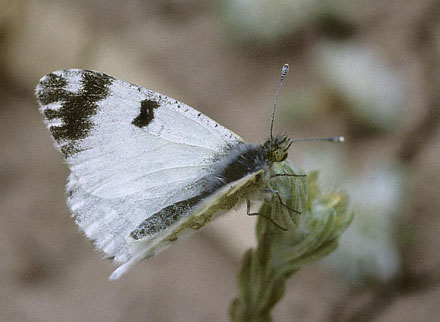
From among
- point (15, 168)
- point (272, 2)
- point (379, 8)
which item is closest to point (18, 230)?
point (15, 168)

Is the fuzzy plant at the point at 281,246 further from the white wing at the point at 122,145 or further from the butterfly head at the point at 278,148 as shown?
the white wing at the point at 122,145

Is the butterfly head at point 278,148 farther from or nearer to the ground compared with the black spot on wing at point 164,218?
farther from the ground

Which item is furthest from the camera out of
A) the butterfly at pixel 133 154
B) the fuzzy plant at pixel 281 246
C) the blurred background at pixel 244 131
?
the blurred background at pixel 244 131

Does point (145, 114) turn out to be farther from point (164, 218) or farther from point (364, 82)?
point (364, 82)

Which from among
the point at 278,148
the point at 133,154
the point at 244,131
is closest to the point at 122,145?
the point at 133,154

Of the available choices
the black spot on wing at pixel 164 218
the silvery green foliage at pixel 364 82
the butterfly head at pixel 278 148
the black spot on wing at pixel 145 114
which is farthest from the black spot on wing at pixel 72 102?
the silvery green foliage at pixel 364 82

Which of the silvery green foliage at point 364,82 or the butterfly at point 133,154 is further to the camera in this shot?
the silvery green foliage at point 364,82
